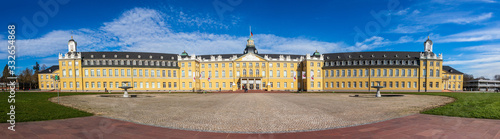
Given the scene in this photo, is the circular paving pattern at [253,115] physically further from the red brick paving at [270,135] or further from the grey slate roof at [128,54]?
the grey slate roof at [128,54]

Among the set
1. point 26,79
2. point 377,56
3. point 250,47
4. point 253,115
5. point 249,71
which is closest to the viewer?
point 253,115

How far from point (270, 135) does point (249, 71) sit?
51.4 meters

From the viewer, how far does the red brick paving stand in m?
6.77

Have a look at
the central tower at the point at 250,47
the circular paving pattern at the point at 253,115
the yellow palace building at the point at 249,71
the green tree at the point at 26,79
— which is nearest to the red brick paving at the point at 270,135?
the circular paving pattern at the point at 253,115

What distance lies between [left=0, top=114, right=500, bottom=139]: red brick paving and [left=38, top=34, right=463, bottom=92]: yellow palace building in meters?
42.9

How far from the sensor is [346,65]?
183ft

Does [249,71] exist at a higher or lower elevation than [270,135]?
higher

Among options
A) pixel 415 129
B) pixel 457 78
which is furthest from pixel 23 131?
pixel 457 78

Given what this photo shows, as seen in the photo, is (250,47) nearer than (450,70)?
Yes

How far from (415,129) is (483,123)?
3521mm

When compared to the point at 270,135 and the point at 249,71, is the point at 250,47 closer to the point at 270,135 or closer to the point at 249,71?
the point at 249,71

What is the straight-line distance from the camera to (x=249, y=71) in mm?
58500

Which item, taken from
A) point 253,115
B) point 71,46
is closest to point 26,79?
point 71,46

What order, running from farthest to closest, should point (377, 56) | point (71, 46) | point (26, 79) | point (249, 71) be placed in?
point (26, 79) → point (249, 71) → point (71, 46) → point (377, 56)
